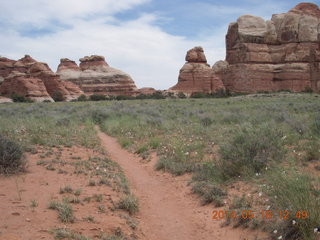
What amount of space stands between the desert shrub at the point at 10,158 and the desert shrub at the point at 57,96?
69.7 metres

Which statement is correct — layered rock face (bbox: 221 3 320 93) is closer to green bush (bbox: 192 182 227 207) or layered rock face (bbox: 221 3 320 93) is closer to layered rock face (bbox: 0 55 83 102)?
layered rock face (bbox: 0 55 83 102)

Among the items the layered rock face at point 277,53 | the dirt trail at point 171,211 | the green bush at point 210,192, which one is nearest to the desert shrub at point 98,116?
the dirt trail at point 171,211

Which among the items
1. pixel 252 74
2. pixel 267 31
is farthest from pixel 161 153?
pixel 267 31

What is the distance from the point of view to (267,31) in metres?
79.4

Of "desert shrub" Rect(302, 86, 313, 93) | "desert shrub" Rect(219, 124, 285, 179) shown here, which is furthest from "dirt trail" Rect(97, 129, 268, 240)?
"desert shrub" Rect(302, 86, 313, 93)

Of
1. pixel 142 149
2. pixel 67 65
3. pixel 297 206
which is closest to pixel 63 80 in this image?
pixel 67 65

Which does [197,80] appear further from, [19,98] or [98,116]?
[98,116]

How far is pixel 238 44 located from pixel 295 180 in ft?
265

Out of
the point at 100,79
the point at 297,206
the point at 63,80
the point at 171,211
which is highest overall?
the point at 100,79

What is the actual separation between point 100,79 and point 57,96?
28.4m

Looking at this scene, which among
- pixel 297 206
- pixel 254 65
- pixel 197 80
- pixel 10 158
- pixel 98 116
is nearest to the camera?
pixel 297 206

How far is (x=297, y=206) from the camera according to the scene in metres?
3.60

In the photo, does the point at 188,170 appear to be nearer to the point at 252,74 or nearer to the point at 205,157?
the point at 205,157

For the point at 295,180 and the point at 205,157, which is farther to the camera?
the point at 205,157
